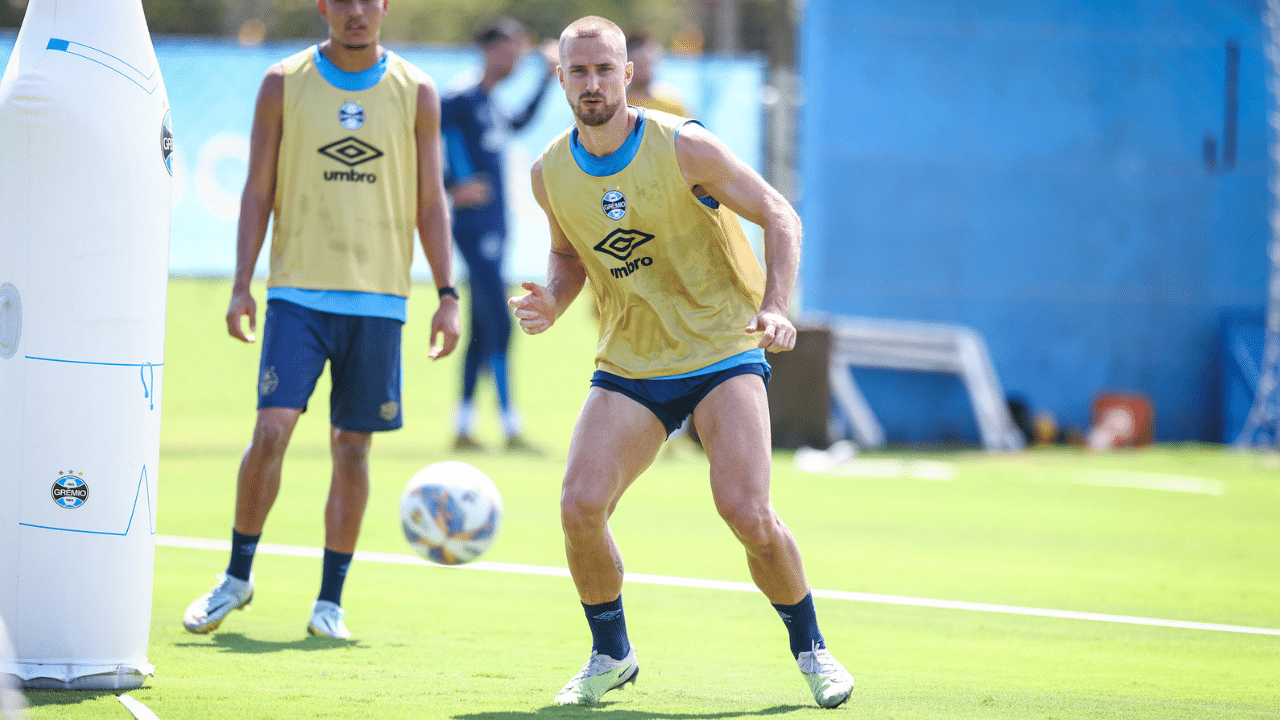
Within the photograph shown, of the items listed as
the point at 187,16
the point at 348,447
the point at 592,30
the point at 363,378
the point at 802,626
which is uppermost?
the point at 187,16

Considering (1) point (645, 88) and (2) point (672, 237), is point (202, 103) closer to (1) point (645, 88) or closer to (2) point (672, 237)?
(1) point (645, 88)

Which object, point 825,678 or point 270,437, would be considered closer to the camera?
point 825,678

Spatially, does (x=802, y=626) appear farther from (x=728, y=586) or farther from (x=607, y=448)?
(x=728, y=586)

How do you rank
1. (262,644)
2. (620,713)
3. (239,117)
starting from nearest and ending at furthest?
(620,713), (262,644), (239,117)

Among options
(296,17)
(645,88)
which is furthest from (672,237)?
(296,17)

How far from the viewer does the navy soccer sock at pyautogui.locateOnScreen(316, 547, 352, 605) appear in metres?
5.93

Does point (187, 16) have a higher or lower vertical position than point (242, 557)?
higher

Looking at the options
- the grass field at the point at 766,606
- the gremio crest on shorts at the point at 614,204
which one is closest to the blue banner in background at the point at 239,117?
the grass field at the point at 766,606

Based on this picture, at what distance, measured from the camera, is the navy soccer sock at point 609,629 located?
16.2 ft

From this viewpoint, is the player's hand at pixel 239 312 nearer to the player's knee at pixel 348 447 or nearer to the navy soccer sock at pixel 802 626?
the player's knee at pixel 348 447

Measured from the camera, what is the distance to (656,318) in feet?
16.5

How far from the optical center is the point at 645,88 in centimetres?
1004

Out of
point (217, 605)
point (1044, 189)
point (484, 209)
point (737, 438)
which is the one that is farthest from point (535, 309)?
point (1044, 189)

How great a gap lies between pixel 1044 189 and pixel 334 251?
524 inches
